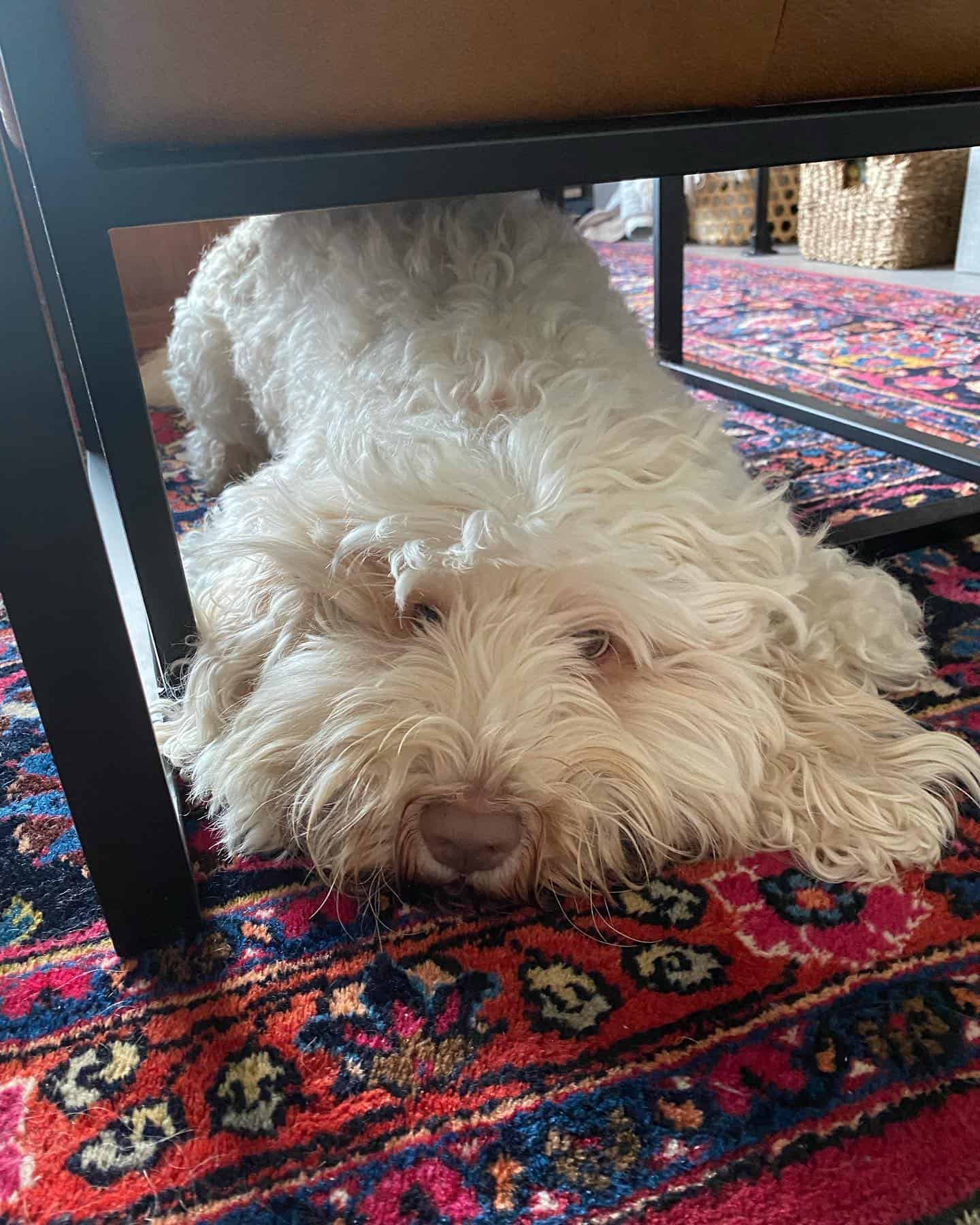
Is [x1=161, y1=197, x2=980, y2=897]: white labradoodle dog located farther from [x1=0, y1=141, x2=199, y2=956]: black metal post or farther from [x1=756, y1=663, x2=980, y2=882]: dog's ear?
[x1=0, y1=141, x2=199, y2=956]: black metal post

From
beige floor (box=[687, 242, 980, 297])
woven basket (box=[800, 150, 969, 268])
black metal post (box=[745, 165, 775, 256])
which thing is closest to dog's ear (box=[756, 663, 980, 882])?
beige floor (box=[687, 242, 980, 297])

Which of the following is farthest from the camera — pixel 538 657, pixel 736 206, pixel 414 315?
pixel 736 206

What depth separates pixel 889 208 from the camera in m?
3.94

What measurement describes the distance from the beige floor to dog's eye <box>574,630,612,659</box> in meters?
3.02

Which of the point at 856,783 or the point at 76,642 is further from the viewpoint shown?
the point at 856,783

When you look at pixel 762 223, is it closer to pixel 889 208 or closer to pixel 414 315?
pixel 889 208

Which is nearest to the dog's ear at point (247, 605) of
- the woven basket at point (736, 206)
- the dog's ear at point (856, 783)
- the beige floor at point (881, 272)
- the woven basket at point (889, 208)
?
the dog's ear at point (856, 783)

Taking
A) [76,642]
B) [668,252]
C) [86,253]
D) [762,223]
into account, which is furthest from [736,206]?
[76,642]

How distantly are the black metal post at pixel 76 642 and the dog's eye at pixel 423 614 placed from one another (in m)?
0.25

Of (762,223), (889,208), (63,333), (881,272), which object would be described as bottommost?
(881,272)

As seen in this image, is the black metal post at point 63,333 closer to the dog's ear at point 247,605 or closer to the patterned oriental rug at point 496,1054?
the dog's ear at point 247,605

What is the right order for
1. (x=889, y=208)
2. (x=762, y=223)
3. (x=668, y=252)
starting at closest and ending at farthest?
(x=668, y=252), (x=889, y=208), (x=762, y=223)

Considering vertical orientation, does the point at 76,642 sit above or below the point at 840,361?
above

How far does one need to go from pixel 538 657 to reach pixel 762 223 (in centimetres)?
448
